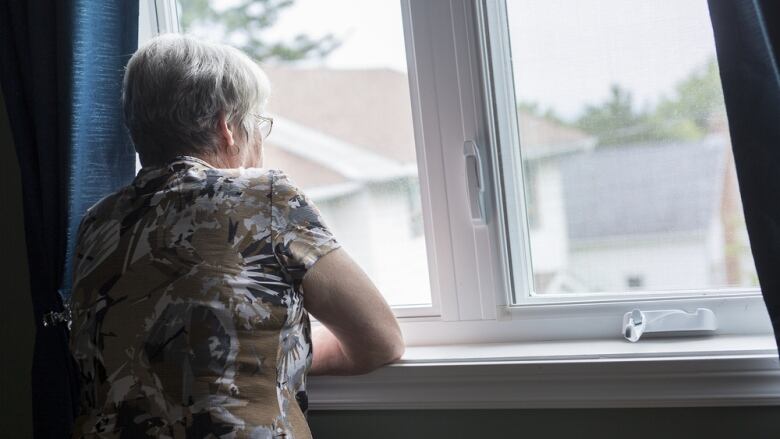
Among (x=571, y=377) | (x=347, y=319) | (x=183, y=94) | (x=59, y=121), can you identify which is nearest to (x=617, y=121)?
(x=571, y=377)

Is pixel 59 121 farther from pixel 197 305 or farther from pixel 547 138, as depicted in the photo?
pixel 547 138

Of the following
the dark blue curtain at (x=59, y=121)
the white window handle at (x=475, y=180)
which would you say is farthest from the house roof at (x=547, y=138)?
the dark blue curtain at (x=59, y=121)

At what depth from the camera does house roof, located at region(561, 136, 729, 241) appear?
5.21ft

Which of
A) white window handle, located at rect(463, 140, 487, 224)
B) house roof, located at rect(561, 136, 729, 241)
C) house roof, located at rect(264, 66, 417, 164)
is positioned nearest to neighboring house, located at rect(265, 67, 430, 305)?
house roof, located at rect(264, 66, 417, 164)

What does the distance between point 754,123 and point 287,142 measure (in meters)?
1.05

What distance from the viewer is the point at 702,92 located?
1570mm

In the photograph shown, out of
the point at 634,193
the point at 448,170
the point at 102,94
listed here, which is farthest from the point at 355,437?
the point at 102,94

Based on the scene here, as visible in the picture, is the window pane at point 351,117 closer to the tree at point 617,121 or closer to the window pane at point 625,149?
the window pane at point 625,149

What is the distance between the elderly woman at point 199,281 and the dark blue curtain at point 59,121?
28cm

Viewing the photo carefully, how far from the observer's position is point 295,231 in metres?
1.35

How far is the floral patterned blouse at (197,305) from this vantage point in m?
1.29

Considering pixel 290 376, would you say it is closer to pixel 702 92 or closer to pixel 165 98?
pixel 165 98

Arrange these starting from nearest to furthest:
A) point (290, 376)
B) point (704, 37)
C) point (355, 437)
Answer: point (290, 376) < point (704, 37) < point (355, 437)

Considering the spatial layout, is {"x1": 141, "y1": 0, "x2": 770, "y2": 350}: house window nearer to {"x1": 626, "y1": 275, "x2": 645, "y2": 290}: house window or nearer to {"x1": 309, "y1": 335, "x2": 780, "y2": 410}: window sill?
{"x1": 626, "y1": 275, "x2": 645, "y2": 290}: house window
